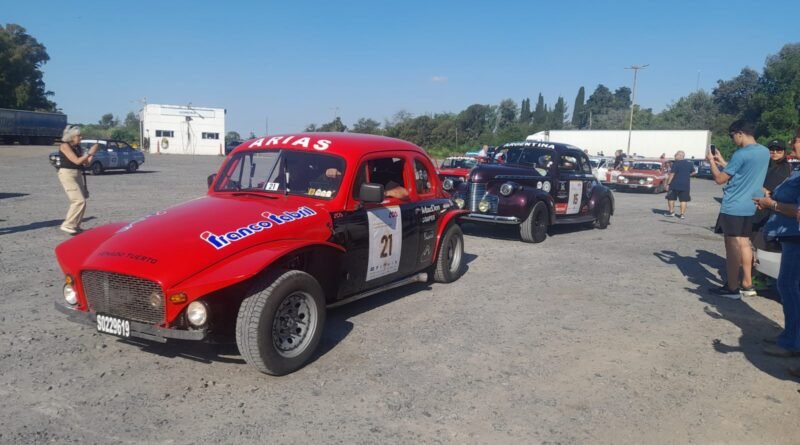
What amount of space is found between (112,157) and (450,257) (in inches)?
922

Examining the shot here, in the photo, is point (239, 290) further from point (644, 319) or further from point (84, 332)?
point (644, 319)

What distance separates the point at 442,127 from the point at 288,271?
68.3 meters

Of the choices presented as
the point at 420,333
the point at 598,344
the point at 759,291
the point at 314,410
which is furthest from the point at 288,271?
the point at 759,291

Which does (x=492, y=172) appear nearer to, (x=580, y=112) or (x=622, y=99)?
(x=580, y=112)

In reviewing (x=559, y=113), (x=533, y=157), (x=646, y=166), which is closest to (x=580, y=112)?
(x=559, y=113)

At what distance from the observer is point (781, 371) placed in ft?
15.1

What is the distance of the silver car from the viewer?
2514cm

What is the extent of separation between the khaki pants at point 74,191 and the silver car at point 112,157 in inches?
677

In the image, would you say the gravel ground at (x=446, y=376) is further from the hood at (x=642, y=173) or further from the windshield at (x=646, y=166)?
the windshield at (x=646, y=166)

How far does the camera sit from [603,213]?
1275 cm

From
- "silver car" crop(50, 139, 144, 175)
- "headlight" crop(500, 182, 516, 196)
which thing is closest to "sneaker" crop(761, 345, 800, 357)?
"headlight" crop(500, 182, 516, 196)

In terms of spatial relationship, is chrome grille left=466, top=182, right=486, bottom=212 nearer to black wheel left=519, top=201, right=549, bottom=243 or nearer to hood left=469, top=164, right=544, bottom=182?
hood left=469, top=164, right=544, bottom=182

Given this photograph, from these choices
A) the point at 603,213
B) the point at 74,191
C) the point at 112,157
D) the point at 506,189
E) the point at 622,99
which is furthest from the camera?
the point at 622,99

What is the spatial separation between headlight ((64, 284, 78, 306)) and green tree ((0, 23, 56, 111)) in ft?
239
